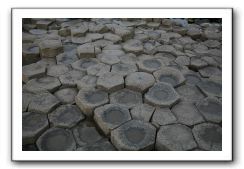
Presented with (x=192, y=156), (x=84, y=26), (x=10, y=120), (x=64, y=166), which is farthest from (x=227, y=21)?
(x=84, y=26)

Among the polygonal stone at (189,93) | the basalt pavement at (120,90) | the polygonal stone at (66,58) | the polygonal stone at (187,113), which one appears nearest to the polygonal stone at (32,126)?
the basalt pavement at (120,90)

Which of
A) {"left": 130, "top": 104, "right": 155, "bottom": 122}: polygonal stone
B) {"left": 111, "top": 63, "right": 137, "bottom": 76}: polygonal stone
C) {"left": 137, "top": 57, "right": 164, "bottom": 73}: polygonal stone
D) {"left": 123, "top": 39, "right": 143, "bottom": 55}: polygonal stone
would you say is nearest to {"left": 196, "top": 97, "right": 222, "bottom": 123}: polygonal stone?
{"left": 130, "top": 104, "right": 155, "bottom": 122}: polygonal stone

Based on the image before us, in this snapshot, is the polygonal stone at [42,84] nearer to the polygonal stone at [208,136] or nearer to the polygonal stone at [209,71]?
the polygonal stone at [208,136]

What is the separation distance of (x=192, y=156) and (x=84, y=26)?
1.86 m

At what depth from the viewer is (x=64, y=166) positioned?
1268 mm

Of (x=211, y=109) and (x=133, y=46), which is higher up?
(x=133, y=46)

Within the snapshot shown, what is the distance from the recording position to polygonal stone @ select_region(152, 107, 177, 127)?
143cm

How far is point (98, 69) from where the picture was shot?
1876 millimetres

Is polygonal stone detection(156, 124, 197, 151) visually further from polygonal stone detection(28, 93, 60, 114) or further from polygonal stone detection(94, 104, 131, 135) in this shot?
polygonal stone detection(28, 93, 60, 114)

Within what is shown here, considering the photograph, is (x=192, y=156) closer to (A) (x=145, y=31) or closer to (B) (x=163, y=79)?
(B) (x=163, y=79)

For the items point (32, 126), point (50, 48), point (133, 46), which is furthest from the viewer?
point (133, 46)

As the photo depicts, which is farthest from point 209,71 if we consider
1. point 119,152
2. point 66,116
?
point 66,116

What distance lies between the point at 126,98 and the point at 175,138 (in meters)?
0.44

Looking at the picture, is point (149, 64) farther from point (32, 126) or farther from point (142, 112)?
point (32, 126)
